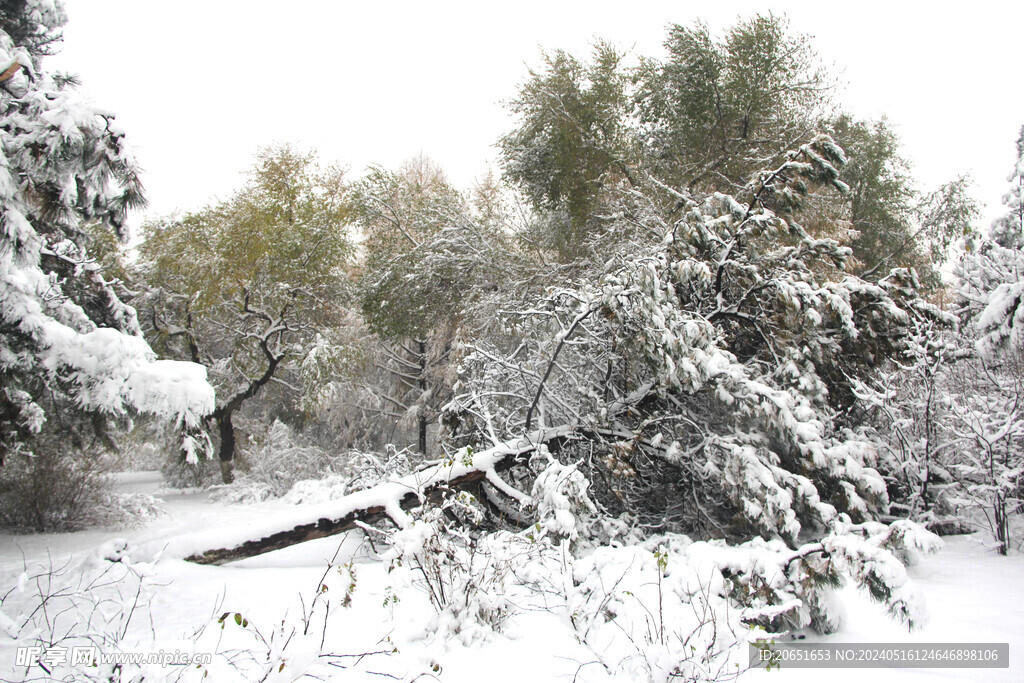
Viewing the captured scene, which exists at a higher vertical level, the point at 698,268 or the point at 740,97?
the point at 740,97

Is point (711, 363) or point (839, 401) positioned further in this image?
point (839, 401)

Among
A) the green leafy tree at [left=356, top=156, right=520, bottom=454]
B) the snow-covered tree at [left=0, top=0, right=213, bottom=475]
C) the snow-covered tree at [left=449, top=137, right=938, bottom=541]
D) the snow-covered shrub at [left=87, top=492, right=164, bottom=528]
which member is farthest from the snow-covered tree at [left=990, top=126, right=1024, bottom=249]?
the snow-covered shrub at [left=87, top=492, right=164, bottom=528]

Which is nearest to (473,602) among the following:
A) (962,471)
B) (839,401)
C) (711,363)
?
(711,363)

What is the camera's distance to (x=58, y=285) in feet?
16.3

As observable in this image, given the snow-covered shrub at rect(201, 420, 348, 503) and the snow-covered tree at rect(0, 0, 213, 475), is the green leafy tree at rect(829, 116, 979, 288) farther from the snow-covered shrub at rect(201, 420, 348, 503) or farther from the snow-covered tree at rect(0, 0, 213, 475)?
the snow-covered tree at rect(0, 0, 213, 475)

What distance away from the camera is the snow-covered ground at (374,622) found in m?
2.45

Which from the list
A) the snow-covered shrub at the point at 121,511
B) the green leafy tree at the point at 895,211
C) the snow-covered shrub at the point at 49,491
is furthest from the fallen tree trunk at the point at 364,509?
the green leafy tree at the point at 895,211

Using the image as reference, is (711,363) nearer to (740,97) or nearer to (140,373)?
(140,373)

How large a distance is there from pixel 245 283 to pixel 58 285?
7.21 m

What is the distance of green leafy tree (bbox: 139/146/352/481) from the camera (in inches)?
467

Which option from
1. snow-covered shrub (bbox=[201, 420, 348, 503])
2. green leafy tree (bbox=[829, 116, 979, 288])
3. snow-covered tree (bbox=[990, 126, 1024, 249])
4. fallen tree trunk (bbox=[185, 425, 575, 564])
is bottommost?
snow-covered shrub (bbox=[201, 420, 348, 503])

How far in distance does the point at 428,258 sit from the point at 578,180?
4101mm

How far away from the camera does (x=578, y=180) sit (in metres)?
13.2

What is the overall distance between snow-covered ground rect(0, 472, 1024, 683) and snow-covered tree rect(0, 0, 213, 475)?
3.68 ft
